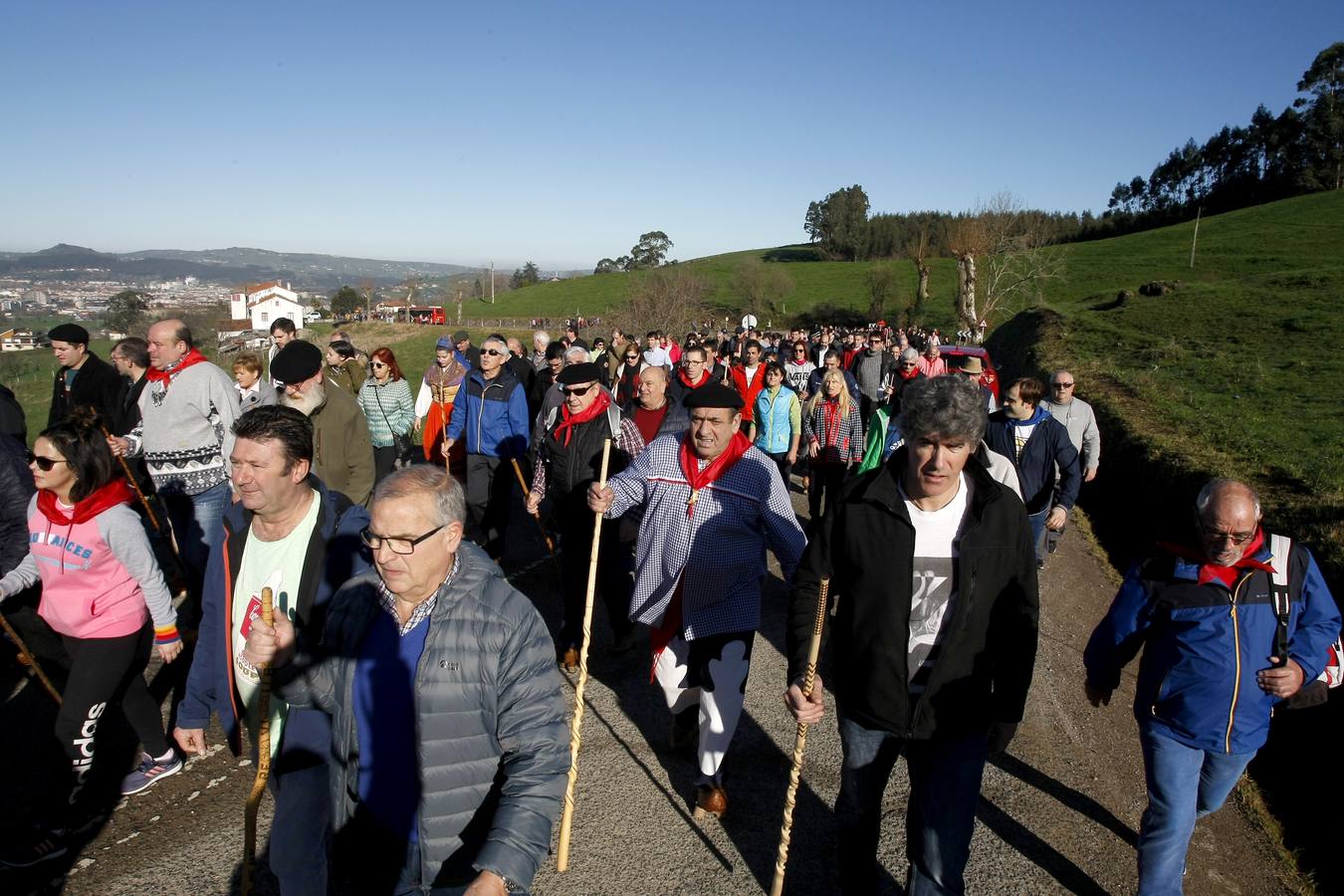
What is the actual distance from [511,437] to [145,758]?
4018 millimetres

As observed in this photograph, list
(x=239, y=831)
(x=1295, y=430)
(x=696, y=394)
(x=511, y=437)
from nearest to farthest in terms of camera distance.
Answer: (x=239, y=831), (x=696, y=394), (x=511, y=437), (x=1295, y=430)

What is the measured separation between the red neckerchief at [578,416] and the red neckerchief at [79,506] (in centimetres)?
292

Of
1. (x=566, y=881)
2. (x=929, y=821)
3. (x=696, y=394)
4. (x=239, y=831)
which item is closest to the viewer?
(x=929, y=821)

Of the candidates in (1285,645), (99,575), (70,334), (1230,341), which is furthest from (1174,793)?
(1230,341)

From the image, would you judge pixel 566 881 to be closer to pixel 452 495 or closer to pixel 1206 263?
pixel 452 495

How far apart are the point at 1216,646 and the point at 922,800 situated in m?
1.41

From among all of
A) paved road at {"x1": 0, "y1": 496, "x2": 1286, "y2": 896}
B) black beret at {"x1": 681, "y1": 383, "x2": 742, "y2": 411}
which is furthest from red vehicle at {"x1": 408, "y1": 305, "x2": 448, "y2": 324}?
black beret at {"x1": 681, "y1": 383, "x2": 742, "y2": 411}

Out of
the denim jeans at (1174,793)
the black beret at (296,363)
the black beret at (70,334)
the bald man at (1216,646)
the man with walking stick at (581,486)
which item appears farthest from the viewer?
the black beret at (70,334)

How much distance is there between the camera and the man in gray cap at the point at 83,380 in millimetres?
7703

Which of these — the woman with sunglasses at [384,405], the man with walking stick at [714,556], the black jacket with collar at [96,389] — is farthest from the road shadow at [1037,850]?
the black jacket with collar at [96,389]

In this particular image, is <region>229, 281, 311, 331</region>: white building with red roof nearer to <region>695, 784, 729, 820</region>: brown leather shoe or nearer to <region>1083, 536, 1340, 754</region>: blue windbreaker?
<region>695, 784, 729, 820</region>: brown leather shoe

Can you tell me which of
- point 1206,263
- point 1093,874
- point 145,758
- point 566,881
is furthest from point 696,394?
point 1206,263

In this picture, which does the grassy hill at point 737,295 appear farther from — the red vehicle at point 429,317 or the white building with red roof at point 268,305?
the white building with red roof at point 268,305

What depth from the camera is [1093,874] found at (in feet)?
12.7
